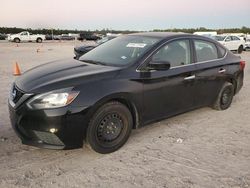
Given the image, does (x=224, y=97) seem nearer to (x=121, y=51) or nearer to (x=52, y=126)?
(x=121, y=51)

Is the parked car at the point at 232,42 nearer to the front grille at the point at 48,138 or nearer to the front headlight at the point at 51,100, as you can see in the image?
the front headlight at the point at 51,100

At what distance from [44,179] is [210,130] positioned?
2971 millimetres

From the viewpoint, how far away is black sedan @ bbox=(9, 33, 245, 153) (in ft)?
13.0

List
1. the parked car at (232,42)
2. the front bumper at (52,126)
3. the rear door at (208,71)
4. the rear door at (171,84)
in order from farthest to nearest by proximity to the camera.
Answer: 1. the parked car at (232,42)
2. the rear door at (208,71)
3. the rear door at (171,84)
4. the front bumper at (52,126)

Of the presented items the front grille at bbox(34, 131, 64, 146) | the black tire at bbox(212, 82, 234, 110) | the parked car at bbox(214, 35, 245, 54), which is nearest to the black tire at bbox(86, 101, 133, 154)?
the front grille at bbox(34, 131, 64, 146)

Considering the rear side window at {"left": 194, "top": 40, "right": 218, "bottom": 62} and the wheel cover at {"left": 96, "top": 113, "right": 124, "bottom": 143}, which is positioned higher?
the rear side window at {"left": 194, "top": 40, "right": 218, "bottom": 62}

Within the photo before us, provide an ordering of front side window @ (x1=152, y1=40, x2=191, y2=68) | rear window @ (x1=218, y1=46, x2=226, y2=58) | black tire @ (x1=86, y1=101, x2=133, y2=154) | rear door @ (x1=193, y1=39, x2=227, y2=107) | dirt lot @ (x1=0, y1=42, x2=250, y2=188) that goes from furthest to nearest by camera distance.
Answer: rear window @ (x1=218, y1=46, x2=226, y2=58), rear door @ (x1=193, y1=39, x2=227, y2=107), front side window @ (x1=152, y1=40, x2=191, y2=68), black tire @ (x1=86, y1=101, x2=133, y2=154), dirt lot @ (x1=0, y1=42, x2=250, y2=188)

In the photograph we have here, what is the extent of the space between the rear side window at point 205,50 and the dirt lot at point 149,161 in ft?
4.13

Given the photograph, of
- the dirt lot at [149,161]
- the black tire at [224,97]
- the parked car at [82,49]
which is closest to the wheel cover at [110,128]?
the dirt lot at [149,161]

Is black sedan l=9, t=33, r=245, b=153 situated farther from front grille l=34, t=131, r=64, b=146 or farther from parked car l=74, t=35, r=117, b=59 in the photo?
parked car l=74, t=35, r=117, b=59

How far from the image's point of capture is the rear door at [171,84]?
188 inches

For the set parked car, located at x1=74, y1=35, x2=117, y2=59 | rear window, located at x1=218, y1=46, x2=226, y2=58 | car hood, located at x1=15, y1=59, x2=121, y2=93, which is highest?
rear window, located at x1=218, y1=46, x2=226, y2=58

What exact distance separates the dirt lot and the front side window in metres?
1.14

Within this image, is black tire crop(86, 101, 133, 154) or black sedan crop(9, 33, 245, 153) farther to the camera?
black tire crop(86, 101, 133, 154)
